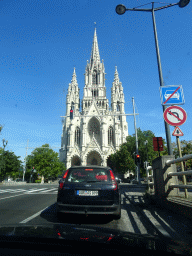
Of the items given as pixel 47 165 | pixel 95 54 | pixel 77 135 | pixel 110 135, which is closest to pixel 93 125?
pixel 77 135

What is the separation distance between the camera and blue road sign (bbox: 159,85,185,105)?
18.5ft

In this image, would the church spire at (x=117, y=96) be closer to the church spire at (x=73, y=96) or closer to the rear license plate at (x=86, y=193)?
the church spire at (x=73, y=96)

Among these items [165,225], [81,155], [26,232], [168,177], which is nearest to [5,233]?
[26,232]

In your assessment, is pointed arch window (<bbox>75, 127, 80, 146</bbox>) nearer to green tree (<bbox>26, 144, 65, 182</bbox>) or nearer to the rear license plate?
green tree (<bbox>26, 144, 65, 182</bbox>)

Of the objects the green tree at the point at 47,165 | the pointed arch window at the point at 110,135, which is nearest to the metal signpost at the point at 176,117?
the green tree at the point at 47,165

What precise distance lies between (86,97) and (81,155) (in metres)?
19.4

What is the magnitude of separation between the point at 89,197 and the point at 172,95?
13.2 feet

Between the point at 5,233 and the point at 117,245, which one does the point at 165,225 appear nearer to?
the point at 117,245

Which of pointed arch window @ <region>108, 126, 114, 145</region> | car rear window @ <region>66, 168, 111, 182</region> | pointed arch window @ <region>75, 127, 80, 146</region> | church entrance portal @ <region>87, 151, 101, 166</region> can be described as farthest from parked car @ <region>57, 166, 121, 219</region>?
pointed arch window @ <region>75, 127, 80, 146</region>

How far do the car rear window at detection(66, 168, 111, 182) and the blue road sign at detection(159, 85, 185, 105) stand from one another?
3.01 meters

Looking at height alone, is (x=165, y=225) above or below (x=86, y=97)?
below

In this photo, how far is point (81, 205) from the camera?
4.00 metres

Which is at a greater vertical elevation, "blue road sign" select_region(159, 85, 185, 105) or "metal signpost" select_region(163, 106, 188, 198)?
"blue road sign" select_region(159, 85, 185, 105)

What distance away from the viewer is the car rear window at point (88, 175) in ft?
14.4
